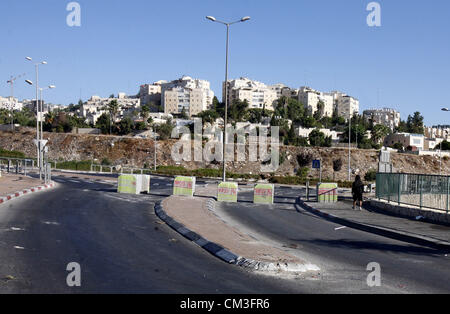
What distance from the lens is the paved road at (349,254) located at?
866cm

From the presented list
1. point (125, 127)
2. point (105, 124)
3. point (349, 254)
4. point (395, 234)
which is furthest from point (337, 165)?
point (349, 254)

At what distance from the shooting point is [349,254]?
11.8 m

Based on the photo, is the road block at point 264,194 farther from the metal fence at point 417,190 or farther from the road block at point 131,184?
the road block at point 131,184

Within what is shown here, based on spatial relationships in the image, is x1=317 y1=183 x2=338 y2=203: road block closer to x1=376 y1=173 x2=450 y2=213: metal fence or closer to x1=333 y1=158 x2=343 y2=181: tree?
x1=376 y1=173 x2=450 y2=213: metal fence

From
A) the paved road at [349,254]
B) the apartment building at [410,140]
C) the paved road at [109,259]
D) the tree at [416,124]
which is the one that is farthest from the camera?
the tree at [416,124]

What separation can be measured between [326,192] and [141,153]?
73.9m

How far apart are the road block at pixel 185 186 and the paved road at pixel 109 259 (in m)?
9.31

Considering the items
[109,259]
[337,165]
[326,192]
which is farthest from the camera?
[337,165]

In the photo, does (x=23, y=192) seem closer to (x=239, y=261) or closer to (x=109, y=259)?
(x=109, y=259)

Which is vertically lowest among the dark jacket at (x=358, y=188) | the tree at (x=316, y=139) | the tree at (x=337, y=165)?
the tree at (x=337, y=165)

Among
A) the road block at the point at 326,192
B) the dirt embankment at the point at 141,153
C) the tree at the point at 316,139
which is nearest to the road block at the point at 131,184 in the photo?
the road block at the point at 326,192

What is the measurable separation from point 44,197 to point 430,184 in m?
18.4
